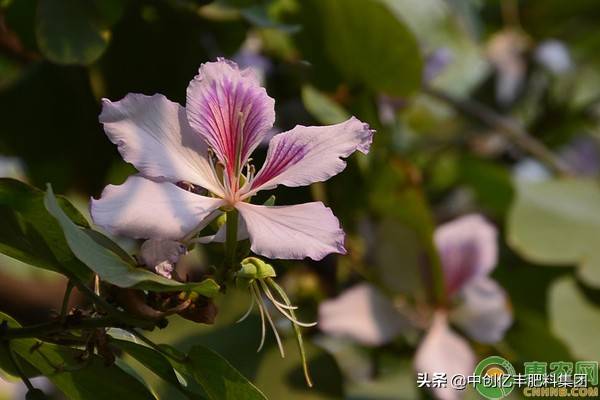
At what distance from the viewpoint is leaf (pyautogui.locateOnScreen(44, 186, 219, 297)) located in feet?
1.11

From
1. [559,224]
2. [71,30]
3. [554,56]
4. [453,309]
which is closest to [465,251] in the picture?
[453,309]

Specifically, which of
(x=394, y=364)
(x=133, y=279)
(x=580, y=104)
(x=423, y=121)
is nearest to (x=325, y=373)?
(x=394, y=364)

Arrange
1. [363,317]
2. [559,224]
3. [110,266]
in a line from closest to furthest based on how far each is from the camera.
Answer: [110,266] < [363,317] < [559,224]

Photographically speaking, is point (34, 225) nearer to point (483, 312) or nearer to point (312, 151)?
point (312, 151)

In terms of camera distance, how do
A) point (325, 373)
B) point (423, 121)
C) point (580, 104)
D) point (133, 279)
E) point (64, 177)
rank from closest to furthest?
point (133, 279), point (325, 373), point (64, 177), point (423, 121), point (580, 104)

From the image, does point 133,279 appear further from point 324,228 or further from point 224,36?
point 224,36

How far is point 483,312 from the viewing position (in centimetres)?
75

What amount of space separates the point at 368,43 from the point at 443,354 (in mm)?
237

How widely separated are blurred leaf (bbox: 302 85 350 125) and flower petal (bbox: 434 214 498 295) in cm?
14

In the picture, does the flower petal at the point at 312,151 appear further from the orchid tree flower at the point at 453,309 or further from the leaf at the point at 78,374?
the orchid tree flower at the point at 453,309

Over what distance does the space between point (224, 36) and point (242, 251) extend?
0.35 metres

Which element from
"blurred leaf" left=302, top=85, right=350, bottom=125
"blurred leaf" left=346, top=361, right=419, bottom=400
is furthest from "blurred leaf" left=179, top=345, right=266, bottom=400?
"blurred leaf" left=346, top=361, right=419, bottom=400

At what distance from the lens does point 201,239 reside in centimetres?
38

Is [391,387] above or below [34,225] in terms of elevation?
below
